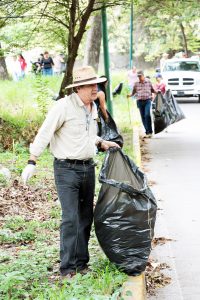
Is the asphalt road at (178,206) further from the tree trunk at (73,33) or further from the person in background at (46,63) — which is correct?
the person in background at (46,63)

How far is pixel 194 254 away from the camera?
668 centimetres

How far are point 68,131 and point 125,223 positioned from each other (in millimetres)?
939

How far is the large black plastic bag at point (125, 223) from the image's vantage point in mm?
5398

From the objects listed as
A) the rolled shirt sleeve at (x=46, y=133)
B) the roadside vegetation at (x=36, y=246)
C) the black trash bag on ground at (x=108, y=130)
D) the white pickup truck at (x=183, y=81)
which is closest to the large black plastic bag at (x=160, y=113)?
the roadside vegetation at (x=36, y=246)

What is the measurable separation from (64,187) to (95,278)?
825mm

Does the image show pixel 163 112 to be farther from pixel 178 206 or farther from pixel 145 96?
pixel 178 206

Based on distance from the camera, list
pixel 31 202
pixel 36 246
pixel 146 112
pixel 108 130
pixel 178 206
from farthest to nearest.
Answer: pixel 146 112 < pixel 108 130 < pixel 178 206 < pixel 31 202 < pixel 36 246

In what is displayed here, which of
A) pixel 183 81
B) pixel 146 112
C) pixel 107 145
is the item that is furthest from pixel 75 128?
pixel 183 81

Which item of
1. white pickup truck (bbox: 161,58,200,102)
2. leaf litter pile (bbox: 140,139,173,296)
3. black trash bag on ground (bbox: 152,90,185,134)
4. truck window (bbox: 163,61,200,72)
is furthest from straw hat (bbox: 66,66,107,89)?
truck window (bbox: 163,61,200,72)

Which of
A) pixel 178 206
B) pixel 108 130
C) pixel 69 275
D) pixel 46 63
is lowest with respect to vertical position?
pixel 178 206

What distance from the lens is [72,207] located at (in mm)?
5414

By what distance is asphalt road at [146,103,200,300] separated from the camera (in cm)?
592

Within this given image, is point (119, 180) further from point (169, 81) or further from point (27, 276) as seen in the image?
point (169, 81)

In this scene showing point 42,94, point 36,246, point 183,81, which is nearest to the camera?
point 36,246
